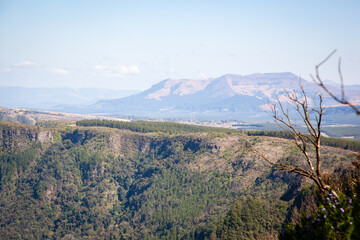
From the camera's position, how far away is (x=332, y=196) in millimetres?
17984

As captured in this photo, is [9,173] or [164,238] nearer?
[164,238]

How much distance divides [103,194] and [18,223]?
136 ft

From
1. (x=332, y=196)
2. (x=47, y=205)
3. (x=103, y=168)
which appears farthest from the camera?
(x=103, y=168)

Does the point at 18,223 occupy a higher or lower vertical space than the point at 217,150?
lower

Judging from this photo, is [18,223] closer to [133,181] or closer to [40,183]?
[40,183]

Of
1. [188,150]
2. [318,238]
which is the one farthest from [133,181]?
[318,238]

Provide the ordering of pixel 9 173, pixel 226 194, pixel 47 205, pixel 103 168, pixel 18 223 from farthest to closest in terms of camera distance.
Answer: pixel 103 168
pixel 9 173
pixel 47 205
pixel 18 223
pixel 226 194

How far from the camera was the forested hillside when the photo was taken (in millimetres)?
112688

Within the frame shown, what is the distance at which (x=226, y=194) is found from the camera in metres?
127

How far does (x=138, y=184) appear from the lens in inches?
6683

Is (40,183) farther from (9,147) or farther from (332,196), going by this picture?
(332,196)

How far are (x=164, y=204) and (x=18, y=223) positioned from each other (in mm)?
63051

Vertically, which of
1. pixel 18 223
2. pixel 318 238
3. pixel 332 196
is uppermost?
pixel 332 196

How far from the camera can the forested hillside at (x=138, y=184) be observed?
112688 mm
